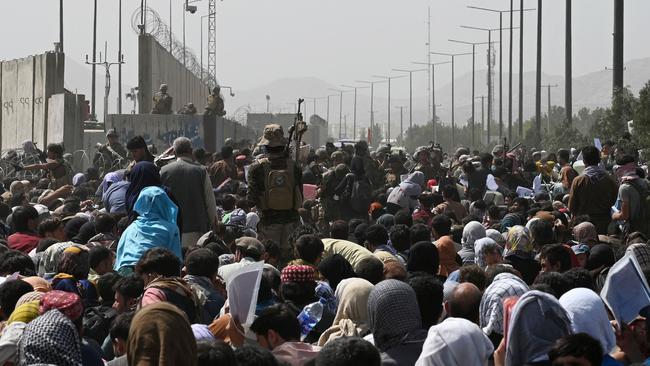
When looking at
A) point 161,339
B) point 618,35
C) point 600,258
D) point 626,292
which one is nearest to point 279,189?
point 600,258

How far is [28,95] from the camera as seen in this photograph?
3056 cm

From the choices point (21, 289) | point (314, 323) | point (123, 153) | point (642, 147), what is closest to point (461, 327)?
point (314, 323)

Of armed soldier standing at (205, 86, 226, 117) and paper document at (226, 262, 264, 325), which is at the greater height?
armed soldier standing at (205, 86, 226, 117)

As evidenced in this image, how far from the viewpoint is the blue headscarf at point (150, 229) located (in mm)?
11073

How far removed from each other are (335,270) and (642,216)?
587 centimetres

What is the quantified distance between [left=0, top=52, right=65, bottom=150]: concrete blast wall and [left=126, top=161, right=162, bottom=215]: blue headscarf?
56.1 feet

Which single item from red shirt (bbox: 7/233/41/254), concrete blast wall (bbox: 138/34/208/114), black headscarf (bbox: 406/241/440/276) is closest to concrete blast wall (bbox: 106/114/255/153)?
concrete blast wall (bbox: 138/34/208/114)

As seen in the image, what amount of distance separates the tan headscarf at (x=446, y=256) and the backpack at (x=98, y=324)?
3760 mm

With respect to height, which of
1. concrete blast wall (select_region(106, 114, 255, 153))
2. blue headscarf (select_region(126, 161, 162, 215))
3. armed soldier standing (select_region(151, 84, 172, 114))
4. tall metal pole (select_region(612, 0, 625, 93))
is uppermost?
tall metal pole (select_region(612, 0, 625, 93))

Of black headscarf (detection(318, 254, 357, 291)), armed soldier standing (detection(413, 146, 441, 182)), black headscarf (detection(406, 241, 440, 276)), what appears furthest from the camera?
armed soldier standing (detection(413, 146, 441, 182))

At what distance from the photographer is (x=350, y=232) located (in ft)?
47.5

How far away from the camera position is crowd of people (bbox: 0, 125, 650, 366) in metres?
7.10

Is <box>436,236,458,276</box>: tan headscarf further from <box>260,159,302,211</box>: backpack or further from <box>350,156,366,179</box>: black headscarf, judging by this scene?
<box>350,156,366,179</box>: black headscarf

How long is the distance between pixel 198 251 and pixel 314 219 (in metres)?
8.40
